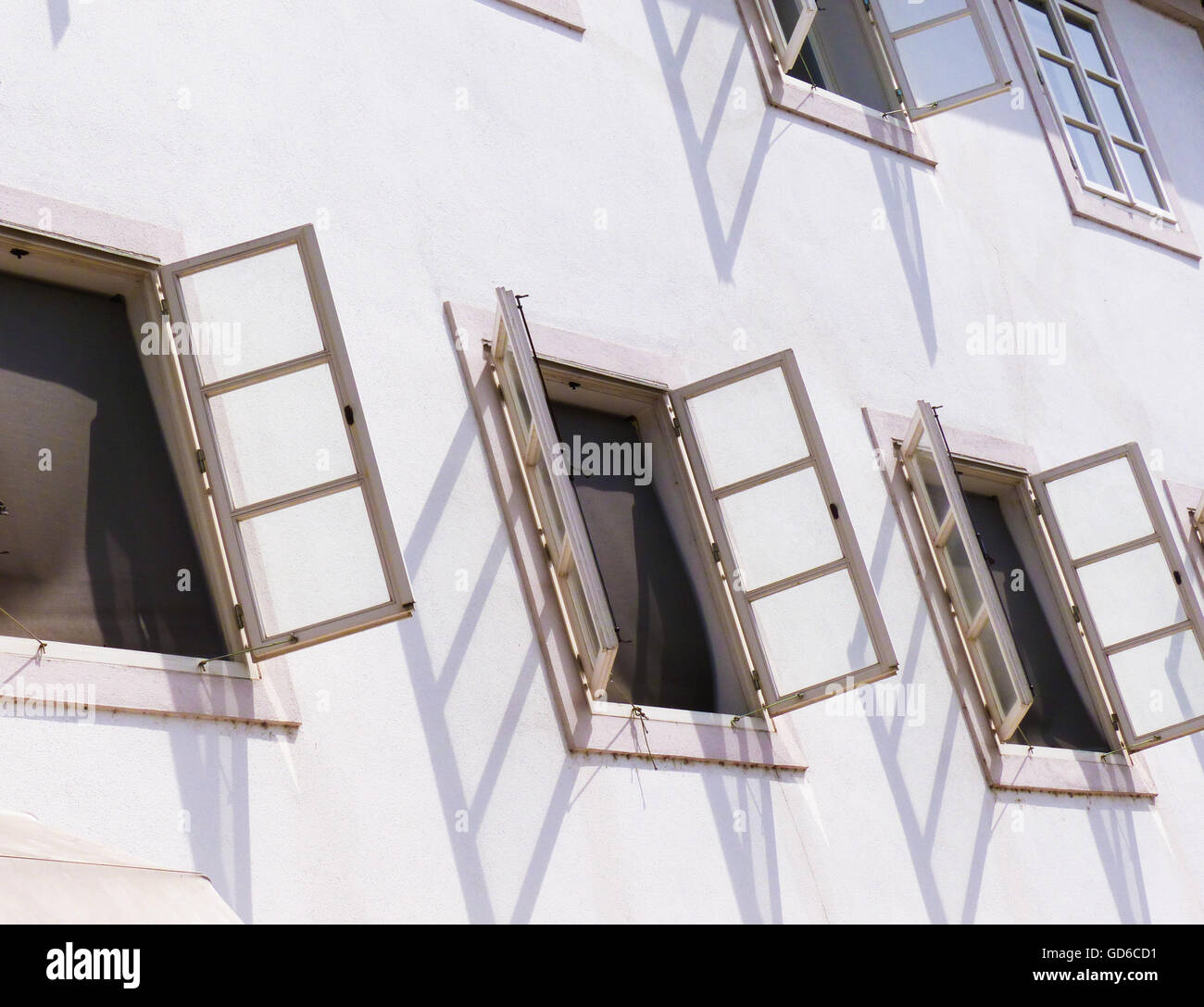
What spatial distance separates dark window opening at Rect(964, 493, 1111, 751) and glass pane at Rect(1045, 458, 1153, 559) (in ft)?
0.86

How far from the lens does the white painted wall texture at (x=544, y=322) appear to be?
529 cm

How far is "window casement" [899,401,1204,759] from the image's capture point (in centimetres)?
764

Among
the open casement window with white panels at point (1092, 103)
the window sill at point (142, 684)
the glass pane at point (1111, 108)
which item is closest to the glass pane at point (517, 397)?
the window sill at point (142, 684)

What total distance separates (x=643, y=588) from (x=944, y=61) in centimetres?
367

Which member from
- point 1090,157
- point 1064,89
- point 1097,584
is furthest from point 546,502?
point 1064,89

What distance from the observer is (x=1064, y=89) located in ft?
35.2

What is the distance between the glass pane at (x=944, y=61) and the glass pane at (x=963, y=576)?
248cm

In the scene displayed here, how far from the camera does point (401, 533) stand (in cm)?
587

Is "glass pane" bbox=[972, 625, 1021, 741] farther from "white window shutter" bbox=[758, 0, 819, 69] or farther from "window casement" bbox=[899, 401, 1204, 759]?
"white window shutter" bbox=[758, 0, 819, 69]

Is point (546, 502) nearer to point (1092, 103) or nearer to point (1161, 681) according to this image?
point (1161, 681)

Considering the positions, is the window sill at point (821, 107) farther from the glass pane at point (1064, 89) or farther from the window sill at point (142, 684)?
the window sill at point (142, 684)

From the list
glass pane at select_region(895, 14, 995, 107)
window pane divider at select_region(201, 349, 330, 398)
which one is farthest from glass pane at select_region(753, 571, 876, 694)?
glass pane at select_region(895, 14, 995, 107)

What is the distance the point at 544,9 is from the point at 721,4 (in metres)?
1.31
